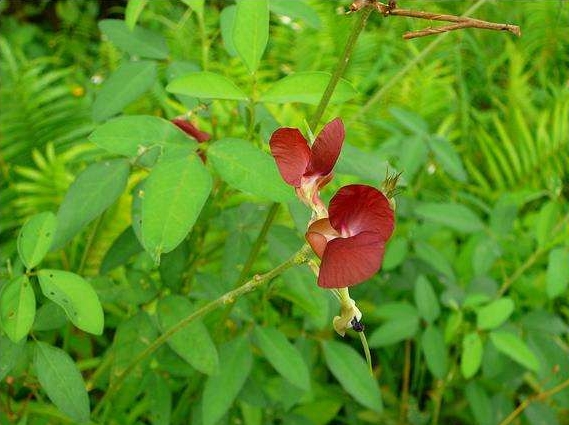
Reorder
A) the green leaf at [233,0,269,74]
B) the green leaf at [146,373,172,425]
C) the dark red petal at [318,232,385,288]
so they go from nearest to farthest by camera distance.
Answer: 1. the dark red petal at [318,232,385,288]
2. the green leaf at [233,0,269,74]
3. the green leaf at [146,373,172,425]

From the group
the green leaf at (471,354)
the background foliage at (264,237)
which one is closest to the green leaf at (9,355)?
the background foliage at (264,237)

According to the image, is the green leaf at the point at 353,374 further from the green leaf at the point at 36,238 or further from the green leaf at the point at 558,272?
the green leaf at the point at 36,238

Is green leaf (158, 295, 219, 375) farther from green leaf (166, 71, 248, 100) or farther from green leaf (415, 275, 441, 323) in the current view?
green leaf (415, 275, 441, 323)

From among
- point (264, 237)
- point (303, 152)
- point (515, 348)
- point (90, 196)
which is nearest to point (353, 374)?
point (515, 348)

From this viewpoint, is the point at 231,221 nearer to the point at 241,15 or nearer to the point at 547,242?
the point at 241,15

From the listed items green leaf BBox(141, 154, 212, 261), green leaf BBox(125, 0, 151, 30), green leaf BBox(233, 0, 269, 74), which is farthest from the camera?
green leaf BBox(125, 0, 151, 30)

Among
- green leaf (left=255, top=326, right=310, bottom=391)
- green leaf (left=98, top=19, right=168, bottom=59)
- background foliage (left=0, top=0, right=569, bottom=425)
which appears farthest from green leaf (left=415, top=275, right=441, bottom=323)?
green leaf (left=98, top=19, right=168, bottom=59)
